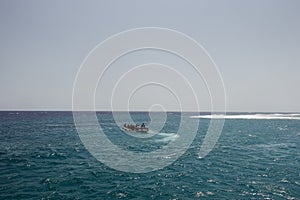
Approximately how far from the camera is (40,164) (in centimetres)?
3625

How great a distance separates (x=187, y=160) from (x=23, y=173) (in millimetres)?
24300

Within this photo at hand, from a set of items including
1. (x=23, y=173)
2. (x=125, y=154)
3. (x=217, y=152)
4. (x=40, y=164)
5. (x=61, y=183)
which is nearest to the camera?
(x=61, y=183)

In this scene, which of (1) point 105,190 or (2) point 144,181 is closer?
(1) point 105,190

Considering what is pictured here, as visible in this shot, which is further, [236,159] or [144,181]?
[236,159]

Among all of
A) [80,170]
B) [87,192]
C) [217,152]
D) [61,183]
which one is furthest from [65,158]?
[217,152]

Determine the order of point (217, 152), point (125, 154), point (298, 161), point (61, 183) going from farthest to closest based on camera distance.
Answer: point (217, 152), point (125, 154), point (298, 161), point (61, 183)

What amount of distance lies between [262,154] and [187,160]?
15.4 m

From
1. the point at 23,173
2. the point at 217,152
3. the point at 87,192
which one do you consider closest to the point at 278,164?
the point at 217,152

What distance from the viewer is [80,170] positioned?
33.1 metres

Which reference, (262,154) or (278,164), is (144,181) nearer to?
(278,164)

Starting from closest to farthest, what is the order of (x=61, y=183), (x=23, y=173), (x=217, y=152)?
1. (x=61, y=183)
2. (x=23, y=173)
3. (x=217, y=152)

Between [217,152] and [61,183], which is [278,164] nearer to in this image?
[217,152]

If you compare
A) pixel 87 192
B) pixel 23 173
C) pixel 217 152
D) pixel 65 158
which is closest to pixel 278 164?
pixel 217 152

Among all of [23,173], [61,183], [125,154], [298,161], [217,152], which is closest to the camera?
[61,183]
